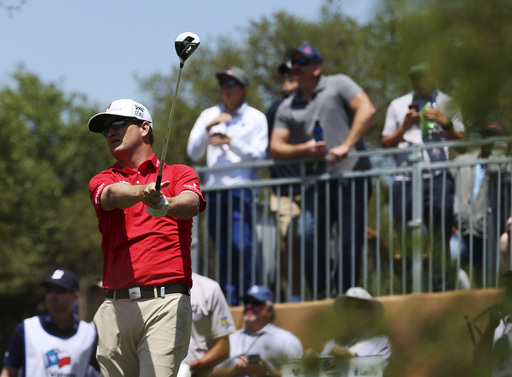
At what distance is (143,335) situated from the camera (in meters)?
4.80

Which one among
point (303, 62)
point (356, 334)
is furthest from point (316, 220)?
point (356, 334)

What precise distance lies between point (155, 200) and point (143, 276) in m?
0.64

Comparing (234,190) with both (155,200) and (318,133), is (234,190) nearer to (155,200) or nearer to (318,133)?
(318,133)

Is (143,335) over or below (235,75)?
below

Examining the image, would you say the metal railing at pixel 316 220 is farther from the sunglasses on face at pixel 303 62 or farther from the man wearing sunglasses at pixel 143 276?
the man wearing sunglasses at pixel 143 276

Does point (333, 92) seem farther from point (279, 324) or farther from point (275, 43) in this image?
point (275, 43)

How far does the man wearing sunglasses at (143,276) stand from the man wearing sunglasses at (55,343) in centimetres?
287

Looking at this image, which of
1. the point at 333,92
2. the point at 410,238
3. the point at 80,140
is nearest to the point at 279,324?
the point at 410,238

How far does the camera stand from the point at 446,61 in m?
1.68

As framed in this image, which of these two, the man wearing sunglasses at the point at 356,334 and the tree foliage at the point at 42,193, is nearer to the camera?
the man wearing sunglasses at the point at 356,334

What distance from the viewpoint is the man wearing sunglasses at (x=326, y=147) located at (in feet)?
27.8

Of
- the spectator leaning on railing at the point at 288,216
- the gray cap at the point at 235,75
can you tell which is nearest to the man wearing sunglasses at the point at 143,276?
the spectator leaning on railing at the point at 288,216

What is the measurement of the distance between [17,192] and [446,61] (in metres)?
38.4

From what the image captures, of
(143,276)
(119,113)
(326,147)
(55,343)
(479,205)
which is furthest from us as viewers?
(326,147)
